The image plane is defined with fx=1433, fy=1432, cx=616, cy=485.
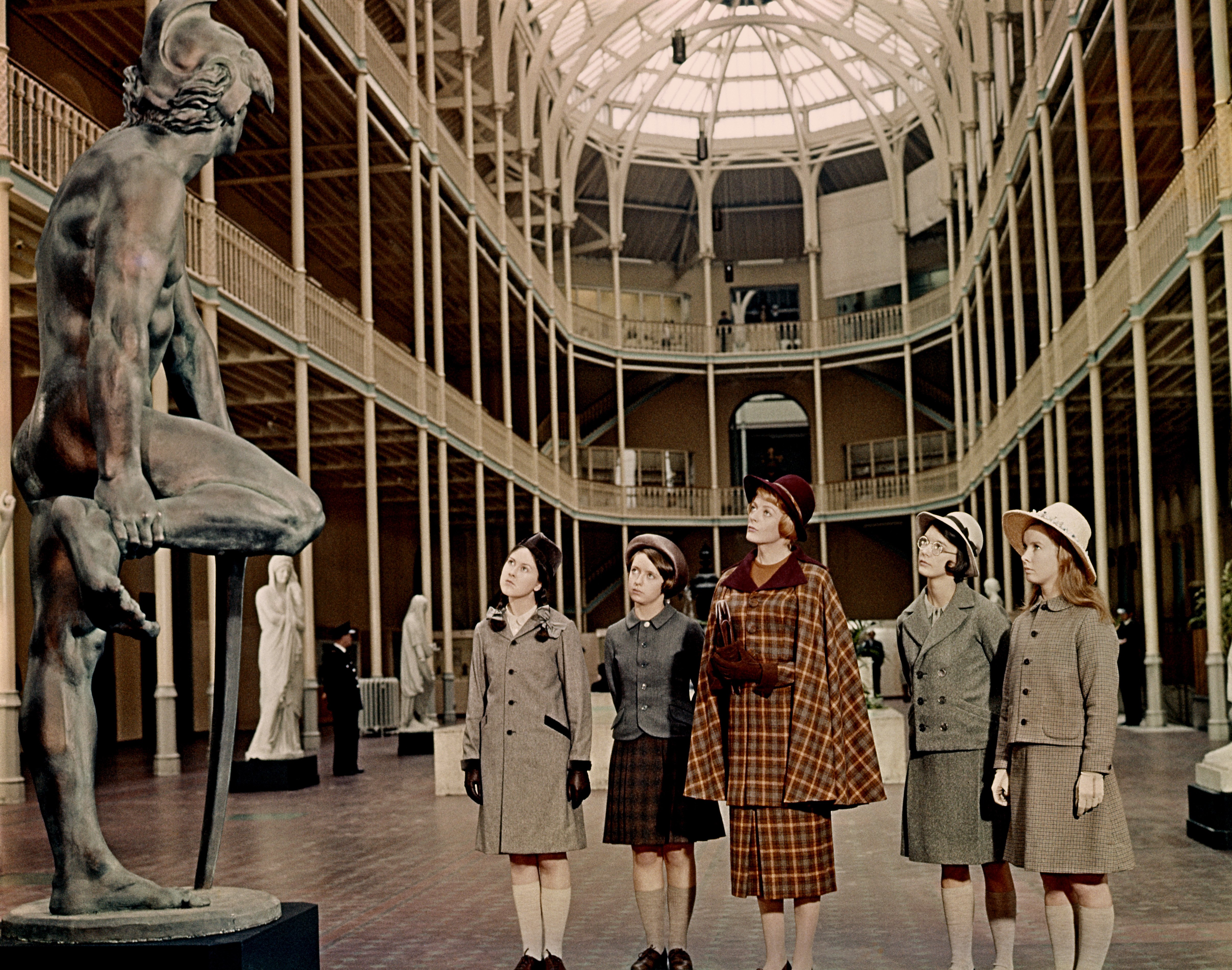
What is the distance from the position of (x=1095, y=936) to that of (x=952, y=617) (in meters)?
1.30

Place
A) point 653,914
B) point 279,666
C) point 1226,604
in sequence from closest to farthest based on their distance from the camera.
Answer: point 653,914, point 279,666, point 1226,604

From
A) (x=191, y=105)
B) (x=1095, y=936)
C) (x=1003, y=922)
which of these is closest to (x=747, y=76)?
(x=1003, y=922)

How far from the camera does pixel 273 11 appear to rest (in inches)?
725

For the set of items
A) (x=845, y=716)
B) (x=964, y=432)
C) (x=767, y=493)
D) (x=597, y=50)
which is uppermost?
(x=597, y=50)

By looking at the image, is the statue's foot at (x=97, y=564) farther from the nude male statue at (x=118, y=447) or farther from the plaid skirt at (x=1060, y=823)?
the plaid skirt at (x=1060, y=823)

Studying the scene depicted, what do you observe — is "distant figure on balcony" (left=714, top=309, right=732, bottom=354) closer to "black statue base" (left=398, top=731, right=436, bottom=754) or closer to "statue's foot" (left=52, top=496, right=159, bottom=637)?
"black statue base" (left=398, top=731, right=436, bottom=754)

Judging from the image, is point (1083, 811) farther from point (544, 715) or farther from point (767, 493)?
point (544, 715)

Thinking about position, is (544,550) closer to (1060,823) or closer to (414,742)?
(1060,823)

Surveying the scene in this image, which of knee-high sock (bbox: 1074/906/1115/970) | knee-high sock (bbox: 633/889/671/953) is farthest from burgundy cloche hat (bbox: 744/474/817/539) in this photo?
knee-high sock (bbox: 1074/906/1115/970)

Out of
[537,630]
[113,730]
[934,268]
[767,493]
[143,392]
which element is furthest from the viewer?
[934,268]

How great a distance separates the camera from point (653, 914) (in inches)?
229

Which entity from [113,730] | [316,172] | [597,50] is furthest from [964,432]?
[113,730]

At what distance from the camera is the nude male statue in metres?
3.98

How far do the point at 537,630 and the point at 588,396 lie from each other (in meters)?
37.5
